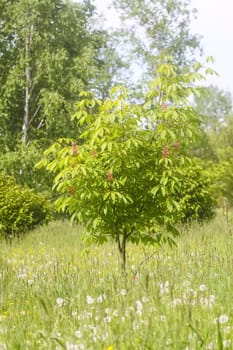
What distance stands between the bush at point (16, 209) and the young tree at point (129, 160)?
343 inches

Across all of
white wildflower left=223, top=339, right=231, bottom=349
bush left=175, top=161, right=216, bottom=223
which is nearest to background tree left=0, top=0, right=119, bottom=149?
bush left=175, top=161, right=216, bottom=223

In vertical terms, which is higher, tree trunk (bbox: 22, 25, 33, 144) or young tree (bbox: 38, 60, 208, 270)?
tree trunk (bbox: 22, 25, 33, 144)

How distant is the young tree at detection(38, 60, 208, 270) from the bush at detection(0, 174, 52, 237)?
871 centimetres

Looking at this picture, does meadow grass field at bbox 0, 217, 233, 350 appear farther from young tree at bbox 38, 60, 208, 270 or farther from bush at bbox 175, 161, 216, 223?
bush at bbox 175, 161, 216, 223

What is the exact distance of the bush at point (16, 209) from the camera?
15438 millimetres

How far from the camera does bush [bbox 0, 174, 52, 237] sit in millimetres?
15438

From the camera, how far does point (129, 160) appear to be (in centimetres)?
670

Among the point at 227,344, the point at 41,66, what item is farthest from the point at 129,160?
the point at 41,66

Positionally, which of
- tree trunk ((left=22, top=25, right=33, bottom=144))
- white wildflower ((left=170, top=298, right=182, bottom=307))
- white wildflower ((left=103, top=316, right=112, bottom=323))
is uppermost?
tree trunk ((left=22, top=25, right=33, bottom=144))

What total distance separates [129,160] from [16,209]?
31.4 feet

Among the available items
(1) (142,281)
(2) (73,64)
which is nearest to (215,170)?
(2) (73,64)

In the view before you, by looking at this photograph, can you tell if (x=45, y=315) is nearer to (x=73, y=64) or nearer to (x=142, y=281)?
(x=142, y=281)

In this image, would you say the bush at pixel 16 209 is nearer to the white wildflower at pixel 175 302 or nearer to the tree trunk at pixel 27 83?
the tree trunk at pixel 27 83

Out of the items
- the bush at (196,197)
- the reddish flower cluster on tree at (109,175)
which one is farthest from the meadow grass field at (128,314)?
the bush at (196,197)
